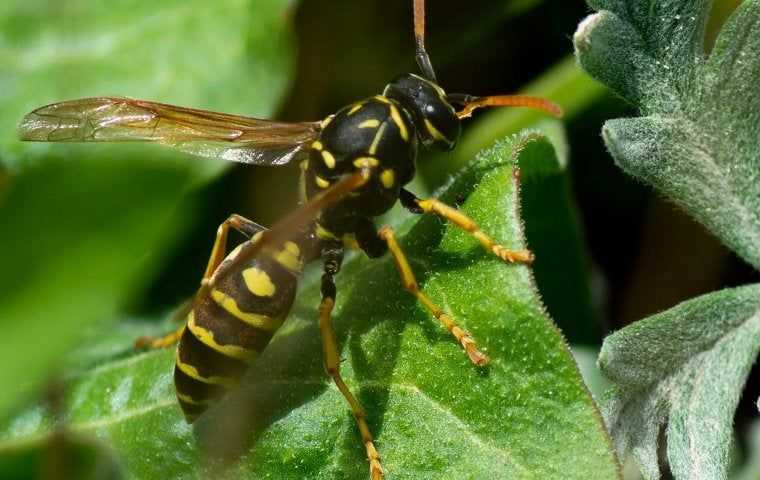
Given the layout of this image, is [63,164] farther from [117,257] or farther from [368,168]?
[368,168]

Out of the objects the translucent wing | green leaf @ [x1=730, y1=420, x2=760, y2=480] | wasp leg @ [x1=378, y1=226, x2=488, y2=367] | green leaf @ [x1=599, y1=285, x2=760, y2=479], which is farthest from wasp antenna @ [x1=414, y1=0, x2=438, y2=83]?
green leaf @ [x1=730, y1=420, x2=760, y2=480]

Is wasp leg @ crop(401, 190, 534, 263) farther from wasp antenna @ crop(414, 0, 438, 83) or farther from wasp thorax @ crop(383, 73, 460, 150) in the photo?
wasp antenna @ crop(414, 0, 438, 83)

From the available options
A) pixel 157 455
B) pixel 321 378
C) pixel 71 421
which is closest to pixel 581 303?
pixel 321 378

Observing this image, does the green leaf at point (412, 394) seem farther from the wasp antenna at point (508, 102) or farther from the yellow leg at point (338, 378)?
the wasp antenna at point (508, 102)

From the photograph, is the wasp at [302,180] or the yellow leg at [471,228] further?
the wasp at [302,180]

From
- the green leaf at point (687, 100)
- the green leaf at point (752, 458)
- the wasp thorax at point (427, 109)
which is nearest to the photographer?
the green leaf at point (687, 100)

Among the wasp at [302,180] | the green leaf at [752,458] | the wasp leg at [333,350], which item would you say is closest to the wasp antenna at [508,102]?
the wasp at [302,180]
